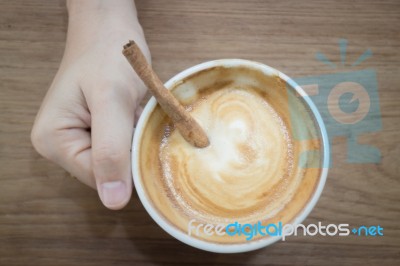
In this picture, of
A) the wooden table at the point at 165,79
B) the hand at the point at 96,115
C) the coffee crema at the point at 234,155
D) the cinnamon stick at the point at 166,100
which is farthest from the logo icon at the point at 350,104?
the hand at the point at 96,115

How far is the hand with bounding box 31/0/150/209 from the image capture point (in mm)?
738

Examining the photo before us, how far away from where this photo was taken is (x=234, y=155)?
0.77 meters

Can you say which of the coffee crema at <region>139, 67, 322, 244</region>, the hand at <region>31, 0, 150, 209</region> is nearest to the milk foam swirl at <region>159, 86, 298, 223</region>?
the coffee crema at <region>139, 67, 322, 244</region>

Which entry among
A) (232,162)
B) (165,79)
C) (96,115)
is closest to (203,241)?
(232,162)

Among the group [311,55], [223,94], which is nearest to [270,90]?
[223,94]

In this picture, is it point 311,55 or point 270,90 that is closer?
point 270,90

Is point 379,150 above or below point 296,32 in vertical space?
below

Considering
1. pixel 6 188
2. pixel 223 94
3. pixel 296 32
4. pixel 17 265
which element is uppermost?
pixel 296 32

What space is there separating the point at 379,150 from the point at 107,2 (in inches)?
33.0

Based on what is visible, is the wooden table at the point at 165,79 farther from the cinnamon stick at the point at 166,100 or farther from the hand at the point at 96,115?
the cinnamon stick at the point at 166,100

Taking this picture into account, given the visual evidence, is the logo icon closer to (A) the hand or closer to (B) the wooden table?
(B) the wooden table

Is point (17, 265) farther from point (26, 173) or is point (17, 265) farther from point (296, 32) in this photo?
point (296, 32)

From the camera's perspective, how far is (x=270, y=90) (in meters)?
0.79

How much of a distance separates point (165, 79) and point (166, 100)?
28 centimetres
